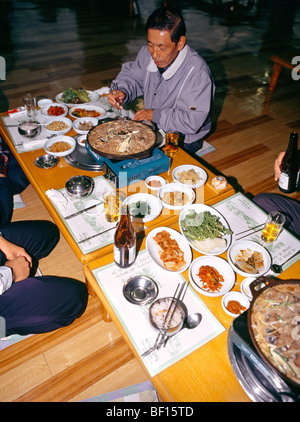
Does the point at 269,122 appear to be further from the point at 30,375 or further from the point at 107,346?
the point at 30,375

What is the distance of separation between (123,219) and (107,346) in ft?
3.97

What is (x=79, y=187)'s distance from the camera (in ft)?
6.81

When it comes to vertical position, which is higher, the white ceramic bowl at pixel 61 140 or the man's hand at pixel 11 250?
the white ceramic bowl at pixel 61 140

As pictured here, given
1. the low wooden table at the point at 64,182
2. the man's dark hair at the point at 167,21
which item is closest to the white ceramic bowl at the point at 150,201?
the low wooden table at the point at 64,182

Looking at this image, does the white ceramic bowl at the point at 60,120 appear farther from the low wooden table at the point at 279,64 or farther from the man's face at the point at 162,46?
the low wooden table at the point at 279,64

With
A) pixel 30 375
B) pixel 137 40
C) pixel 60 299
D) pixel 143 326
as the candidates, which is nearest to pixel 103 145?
pixel 60 299

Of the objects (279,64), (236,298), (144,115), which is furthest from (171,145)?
(279,64)

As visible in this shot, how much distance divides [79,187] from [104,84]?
457cm

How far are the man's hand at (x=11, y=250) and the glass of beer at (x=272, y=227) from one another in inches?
68.3

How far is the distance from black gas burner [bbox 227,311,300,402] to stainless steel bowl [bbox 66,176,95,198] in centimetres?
135

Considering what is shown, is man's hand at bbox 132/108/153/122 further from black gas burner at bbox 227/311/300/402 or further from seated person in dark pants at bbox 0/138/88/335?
black gas burner at bbox 227/311/300/402

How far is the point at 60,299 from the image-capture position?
1.98 meters

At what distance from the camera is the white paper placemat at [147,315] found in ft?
4.41

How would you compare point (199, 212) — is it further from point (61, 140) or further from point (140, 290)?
point (61, 140)
